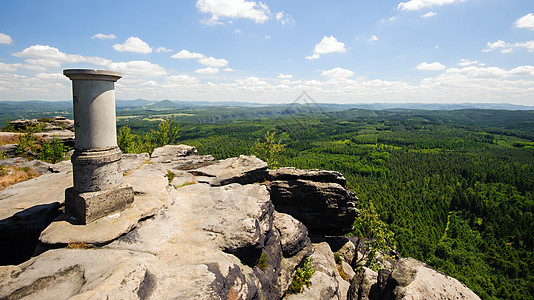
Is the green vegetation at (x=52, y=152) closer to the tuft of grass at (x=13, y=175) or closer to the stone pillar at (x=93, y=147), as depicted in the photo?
the tuft of grass at (x=13, y=175)

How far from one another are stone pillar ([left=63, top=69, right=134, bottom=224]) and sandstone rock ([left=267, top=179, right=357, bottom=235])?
1412 centimetres

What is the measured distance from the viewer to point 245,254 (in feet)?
37.6

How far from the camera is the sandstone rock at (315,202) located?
2234 centimetres

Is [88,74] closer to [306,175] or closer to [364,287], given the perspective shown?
[306,175]

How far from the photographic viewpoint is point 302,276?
16703 mm

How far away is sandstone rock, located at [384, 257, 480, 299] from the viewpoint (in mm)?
12594

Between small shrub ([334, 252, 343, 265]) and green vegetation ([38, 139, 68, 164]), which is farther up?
green vegetation ([38, 139, 68, 164])

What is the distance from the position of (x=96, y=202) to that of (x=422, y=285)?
54.7ft

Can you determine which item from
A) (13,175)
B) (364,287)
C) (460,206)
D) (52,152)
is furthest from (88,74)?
(460,206)

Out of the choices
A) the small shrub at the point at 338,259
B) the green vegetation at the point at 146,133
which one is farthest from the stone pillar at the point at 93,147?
the green vegetation at the point at 146,133

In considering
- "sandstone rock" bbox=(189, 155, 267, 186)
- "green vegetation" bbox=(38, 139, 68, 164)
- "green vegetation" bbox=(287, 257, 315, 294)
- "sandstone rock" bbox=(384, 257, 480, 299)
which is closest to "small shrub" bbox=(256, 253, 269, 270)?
"green vegetation" bbox=(287, 257, 315, 294)

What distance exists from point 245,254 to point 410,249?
179ft

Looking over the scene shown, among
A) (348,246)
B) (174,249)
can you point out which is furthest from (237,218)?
(348,246)

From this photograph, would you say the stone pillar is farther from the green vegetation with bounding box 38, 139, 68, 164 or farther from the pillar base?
the green vegetation with bounding box 38, 139, 68, 164
